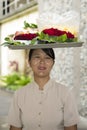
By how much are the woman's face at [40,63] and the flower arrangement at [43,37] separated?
0.08 metres

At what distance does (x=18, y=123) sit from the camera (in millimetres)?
2566

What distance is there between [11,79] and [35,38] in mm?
13755

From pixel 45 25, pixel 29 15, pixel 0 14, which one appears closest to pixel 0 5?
pixel 0 14

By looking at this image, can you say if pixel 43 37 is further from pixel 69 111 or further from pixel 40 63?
pixel 69 111

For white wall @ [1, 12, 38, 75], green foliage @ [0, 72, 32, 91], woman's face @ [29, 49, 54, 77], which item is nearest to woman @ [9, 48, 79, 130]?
woman's face @ [29, 49, 54, 77]

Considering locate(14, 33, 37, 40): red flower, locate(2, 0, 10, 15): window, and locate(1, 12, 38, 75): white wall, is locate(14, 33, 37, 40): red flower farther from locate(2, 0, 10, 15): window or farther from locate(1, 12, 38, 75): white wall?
locate(2, 0, 10, 15): window

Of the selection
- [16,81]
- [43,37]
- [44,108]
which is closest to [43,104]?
[44,108]

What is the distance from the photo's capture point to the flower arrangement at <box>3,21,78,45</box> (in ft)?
8.45

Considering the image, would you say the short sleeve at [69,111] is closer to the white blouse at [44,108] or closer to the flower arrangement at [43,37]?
the white blouse at [44,108]

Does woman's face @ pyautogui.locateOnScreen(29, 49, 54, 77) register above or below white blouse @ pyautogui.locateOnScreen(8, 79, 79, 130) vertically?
above

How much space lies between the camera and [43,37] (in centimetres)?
259

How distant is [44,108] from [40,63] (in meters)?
0.29

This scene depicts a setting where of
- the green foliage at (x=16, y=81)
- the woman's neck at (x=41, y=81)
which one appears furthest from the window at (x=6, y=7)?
the woman's neck at (x=41, y=81)

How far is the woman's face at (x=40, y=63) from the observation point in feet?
8.28
